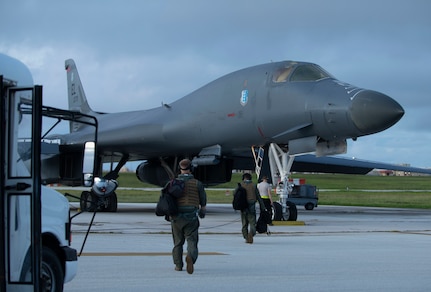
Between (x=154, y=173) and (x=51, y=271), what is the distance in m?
20.8

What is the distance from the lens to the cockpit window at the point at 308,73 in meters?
19.9

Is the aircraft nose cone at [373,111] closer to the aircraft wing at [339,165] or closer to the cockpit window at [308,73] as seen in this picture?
the cockpit window at [308,73]

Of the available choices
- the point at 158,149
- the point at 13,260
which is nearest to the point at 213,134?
the point at 158,149

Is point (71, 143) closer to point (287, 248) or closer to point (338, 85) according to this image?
point (338, 85)

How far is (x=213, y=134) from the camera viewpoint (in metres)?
21.9

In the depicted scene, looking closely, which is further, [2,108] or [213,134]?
[213,134]

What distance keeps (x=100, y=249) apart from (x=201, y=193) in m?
2.82

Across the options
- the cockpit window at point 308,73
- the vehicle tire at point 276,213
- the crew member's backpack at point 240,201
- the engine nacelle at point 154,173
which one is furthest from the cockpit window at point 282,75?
the engine nacelle at point 154,173

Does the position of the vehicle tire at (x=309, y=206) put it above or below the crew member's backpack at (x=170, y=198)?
below

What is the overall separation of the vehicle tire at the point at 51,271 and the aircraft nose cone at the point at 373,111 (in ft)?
40.7

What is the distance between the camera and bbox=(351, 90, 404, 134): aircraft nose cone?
18.0m

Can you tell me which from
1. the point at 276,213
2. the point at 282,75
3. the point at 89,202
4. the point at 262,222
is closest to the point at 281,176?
the point at 276,213

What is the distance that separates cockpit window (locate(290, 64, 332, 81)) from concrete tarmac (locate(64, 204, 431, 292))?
4.23 meters

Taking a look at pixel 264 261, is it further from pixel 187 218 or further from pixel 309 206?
pixel 309 206
